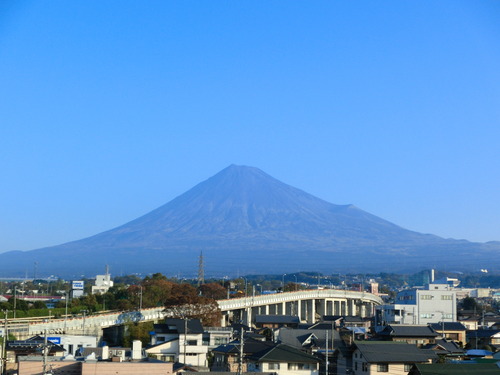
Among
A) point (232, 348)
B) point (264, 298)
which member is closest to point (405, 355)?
point (232, 348)

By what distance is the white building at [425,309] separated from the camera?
59125 mm

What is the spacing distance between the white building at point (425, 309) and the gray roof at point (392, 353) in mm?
27671

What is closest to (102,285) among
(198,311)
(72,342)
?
(198,311)

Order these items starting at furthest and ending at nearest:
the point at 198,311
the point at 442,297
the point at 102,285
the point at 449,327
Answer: the point at 102,285
the point at 442,297
the point at 198,311
the point at 449,327

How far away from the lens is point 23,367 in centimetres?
2334

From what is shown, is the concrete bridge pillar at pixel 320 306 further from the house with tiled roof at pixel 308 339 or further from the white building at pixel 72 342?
the white building at pixel 72 342

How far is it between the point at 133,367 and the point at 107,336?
2690cm

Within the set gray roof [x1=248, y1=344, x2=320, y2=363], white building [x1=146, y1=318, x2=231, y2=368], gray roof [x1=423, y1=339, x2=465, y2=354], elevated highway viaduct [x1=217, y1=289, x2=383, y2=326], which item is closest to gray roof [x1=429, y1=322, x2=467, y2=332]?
gray roof [x1=423, y1=339, x2=465, y2=354]

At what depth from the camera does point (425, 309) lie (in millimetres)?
60625

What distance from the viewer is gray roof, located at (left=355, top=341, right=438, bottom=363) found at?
29.0 metres

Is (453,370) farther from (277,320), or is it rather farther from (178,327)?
(277,320)

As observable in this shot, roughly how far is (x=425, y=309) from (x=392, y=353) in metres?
32.0

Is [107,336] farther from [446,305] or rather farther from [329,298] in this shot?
[329,298]

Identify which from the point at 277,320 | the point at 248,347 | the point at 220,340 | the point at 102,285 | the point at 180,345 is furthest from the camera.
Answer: the point at 102,285
